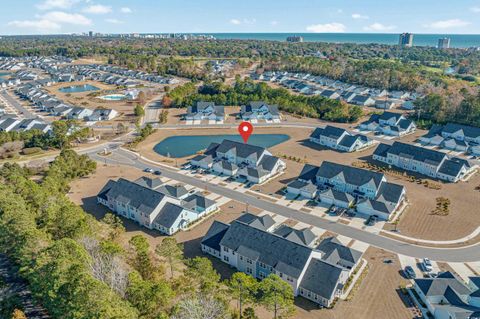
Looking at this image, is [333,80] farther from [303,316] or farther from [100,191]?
[303,316]

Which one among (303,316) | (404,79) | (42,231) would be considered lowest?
(303,316)

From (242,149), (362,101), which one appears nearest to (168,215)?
(242,149)

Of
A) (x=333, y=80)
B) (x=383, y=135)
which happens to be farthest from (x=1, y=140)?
(x=333, y=80)

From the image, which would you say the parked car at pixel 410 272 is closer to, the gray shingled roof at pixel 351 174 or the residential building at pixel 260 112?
the gray shingled roof at pixel 351 174

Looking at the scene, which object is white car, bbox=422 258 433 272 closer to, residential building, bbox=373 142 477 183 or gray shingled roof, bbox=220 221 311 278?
gray shingled roof, bbox=220 221 311 278

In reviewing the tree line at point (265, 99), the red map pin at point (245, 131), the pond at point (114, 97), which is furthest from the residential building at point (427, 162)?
the pond at point (114, 97)

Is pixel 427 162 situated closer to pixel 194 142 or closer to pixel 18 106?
pixel 194 142
